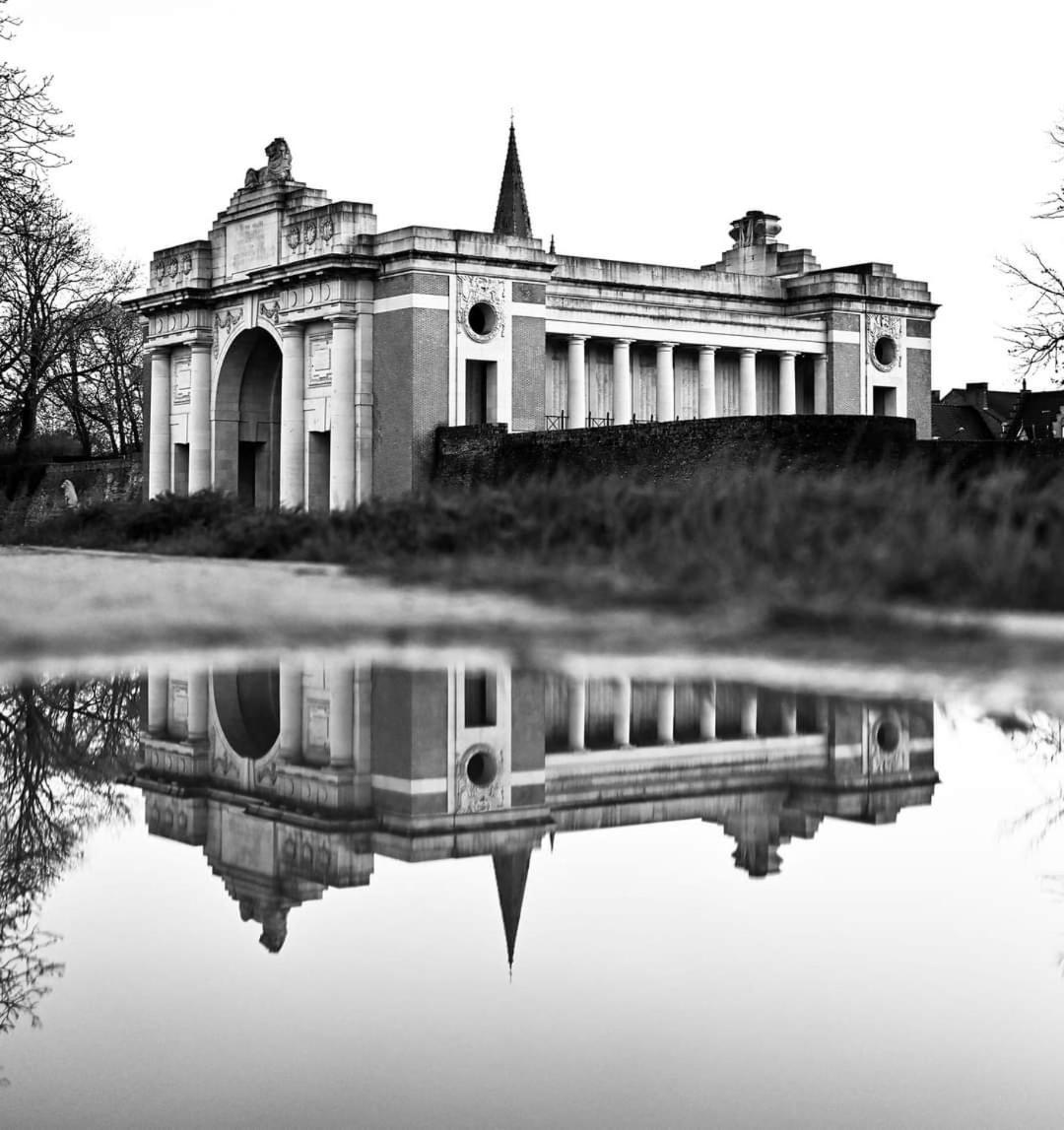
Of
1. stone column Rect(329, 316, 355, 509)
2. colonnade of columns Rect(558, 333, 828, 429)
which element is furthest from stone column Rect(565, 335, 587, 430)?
stone column Rect(329, 316, 355, 509)

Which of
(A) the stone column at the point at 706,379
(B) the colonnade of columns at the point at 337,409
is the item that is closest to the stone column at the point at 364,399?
(B) the colonnade of columns at the point at 337,409

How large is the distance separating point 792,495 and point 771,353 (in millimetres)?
49888

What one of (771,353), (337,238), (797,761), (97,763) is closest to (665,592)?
(797,761)

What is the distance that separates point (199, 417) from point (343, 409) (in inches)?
359

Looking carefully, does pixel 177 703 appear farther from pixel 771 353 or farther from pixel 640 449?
pixel 771 353

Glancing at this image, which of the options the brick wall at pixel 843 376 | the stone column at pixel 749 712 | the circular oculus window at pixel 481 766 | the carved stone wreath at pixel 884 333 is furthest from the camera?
the carved stone wreath at pixel 884 333

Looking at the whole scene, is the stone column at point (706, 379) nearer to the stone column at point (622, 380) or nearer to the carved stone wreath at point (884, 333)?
the stone column at point (622, 380)

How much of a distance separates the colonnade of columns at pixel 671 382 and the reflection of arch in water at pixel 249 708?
4448 centimetres

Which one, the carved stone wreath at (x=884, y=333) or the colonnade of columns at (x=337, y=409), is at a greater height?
the carved stone wreath at (x=884, y=333)

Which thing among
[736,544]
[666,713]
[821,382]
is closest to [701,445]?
[821,382]

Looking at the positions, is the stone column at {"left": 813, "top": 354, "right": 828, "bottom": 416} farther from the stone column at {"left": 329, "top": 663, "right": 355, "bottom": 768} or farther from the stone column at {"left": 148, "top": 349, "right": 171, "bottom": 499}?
the stone column at {"left": 329, "top": 663, "right": 355, "bottom": 768}

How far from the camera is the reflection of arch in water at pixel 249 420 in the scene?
190 feet

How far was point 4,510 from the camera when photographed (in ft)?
231

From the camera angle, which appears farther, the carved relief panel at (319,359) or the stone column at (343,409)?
the carved relief panel at (319,359)
